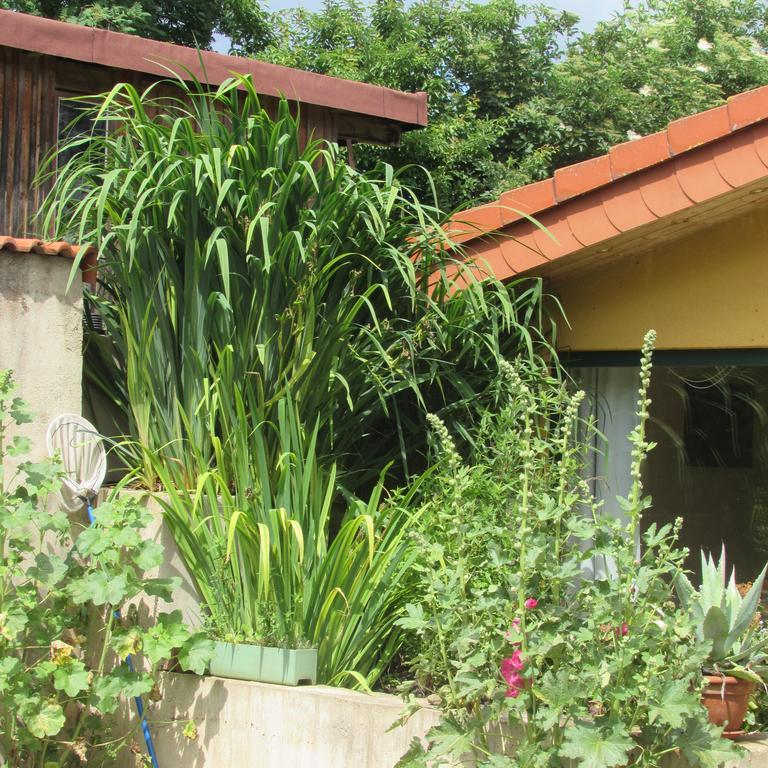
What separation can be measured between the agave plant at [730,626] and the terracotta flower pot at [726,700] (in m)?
0.04

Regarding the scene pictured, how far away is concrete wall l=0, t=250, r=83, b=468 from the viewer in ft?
14.2

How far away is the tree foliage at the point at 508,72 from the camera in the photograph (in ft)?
43.3

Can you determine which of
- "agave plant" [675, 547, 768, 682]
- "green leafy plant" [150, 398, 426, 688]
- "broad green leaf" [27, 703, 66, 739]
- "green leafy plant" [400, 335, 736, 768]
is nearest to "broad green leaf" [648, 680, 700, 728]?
"green leafy plant" [400, 335, 736, 768]

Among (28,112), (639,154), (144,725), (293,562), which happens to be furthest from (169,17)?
(144,725)

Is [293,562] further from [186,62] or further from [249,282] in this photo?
[186,62]

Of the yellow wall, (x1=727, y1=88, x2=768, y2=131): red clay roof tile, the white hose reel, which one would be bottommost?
the white hose reel

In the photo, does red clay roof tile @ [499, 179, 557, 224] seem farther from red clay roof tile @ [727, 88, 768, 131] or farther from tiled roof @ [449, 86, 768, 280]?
red clay roof tile @ [727, 88, 768, 131]

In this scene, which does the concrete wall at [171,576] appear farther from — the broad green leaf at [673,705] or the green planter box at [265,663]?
the broad green leaf at [673,705]

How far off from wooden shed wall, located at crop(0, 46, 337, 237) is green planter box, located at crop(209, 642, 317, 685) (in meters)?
3.90

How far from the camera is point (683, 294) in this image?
5.52m

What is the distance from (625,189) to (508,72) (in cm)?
1019

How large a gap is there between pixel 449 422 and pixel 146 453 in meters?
1.47

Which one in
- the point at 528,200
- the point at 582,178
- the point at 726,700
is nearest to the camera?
the point at 726,700

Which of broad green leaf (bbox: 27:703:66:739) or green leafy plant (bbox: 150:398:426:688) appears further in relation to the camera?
green leafy plant (bbox: 150:398:426:688)
